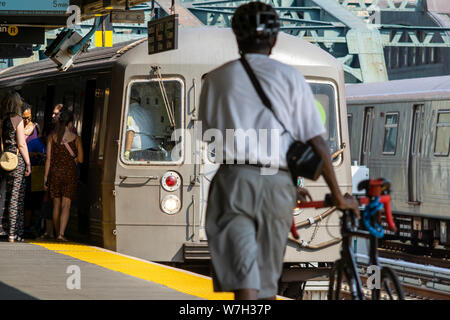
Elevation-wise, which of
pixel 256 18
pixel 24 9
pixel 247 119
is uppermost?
pixel 24 9

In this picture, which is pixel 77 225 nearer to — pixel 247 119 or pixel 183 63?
pixel 183 63

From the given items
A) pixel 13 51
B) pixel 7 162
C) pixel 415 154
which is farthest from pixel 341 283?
pixel 13 51

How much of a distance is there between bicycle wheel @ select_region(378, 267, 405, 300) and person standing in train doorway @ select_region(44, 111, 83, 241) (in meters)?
7.72

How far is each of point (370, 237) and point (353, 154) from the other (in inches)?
702

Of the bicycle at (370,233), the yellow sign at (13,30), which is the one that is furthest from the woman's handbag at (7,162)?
the bicycle at (370,233)

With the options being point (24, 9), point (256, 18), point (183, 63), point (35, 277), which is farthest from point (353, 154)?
point (256, 18)

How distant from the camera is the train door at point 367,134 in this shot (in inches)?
864

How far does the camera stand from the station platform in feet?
25.9

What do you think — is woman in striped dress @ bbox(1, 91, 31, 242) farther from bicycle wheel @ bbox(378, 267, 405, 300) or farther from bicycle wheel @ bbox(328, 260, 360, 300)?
bicycle wheel @ bbox(378, 267, 405, 300)

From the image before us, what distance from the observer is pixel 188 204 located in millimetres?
11203

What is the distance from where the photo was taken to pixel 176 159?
11250 millimetres

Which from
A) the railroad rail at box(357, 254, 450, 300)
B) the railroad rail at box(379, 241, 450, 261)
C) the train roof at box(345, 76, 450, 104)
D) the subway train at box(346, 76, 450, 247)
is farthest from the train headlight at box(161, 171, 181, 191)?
the railroad rail at box(379, 241, 450, 261)

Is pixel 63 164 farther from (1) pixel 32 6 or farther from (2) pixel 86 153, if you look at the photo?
(1) pixel 32 6

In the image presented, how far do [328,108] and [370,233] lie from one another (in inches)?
267
